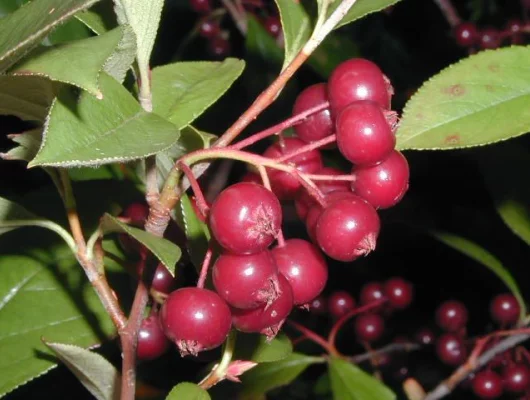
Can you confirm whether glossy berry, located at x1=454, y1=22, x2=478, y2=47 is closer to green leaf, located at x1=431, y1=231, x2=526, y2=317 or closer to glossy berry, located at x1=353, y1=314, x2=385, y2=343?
green leaf, located at x1=431, y1=231, x2=526, y2=317

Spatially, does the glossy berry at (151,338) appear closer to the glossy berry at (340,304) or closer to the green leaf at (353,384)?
the green leaf at (353,384)

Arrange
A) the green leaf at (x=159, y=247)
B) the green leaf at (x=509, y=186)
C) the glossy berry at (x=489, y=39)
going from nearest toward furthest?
the green leaf at (x=159, y=247) < the green leaf at (x=509, y=186) < the glossy berry at (x=489, y=39)

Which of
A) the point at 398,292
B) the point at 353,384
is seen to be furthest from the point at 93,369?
the point at 398,292

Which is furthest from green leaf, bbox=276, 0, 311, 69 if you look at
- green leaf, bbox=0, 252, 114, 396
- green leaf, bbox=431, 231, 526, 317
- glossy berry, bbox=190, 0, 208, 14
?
glossy berry, bbox=190, 0, 208, 14

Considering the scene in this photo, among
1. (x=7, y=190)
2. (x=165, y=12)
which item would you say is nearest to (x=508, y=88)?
(x=7, y=190)

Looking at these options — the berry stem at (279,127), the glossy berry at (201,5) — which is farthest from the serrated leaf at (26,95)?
the glossy berry at (201,5)

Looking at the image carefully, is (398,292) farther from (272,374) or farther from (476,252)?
(272,374)
